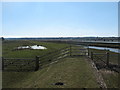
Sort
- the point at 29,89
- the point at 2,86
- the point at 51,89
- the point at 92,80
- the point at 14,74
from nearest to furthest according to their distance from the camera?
the point at 51,89
the point at 29,89
the point at 92,80
the point at 2,86
the point at 14,74

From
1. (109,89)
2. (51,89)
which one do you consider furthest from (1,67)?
(109,89)

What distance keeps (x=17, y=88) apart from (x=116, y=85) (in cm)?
619

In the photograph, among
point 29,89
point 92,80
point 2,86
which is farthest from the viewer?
point 2,86

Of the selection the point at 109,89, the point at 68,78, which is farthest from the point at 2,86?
the point at 109,89

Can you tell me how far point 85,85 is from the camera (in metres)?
7.82

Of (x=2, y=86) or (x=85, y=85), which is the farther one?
(x=2, y=86)

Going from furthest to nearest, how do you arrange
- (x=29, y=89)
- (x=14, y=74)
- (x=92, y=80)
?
(x=14, y=74), (x=92, y=80), (x=29, y=89)

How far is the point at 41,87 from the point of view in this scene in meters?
7.94

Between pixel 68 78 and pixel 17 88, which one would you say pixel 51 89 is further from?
pixel 17 88

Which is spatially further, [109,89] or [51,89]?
[109,89]

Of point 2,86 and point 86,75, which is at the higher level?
point 86,75

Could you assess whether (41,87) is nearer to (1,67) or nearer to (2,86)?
(2,86)

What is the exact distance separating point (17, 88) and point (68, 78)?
10.5 ft

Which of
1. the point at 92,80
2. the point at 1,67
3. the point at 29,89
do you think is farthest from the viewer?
the point at 1,67
